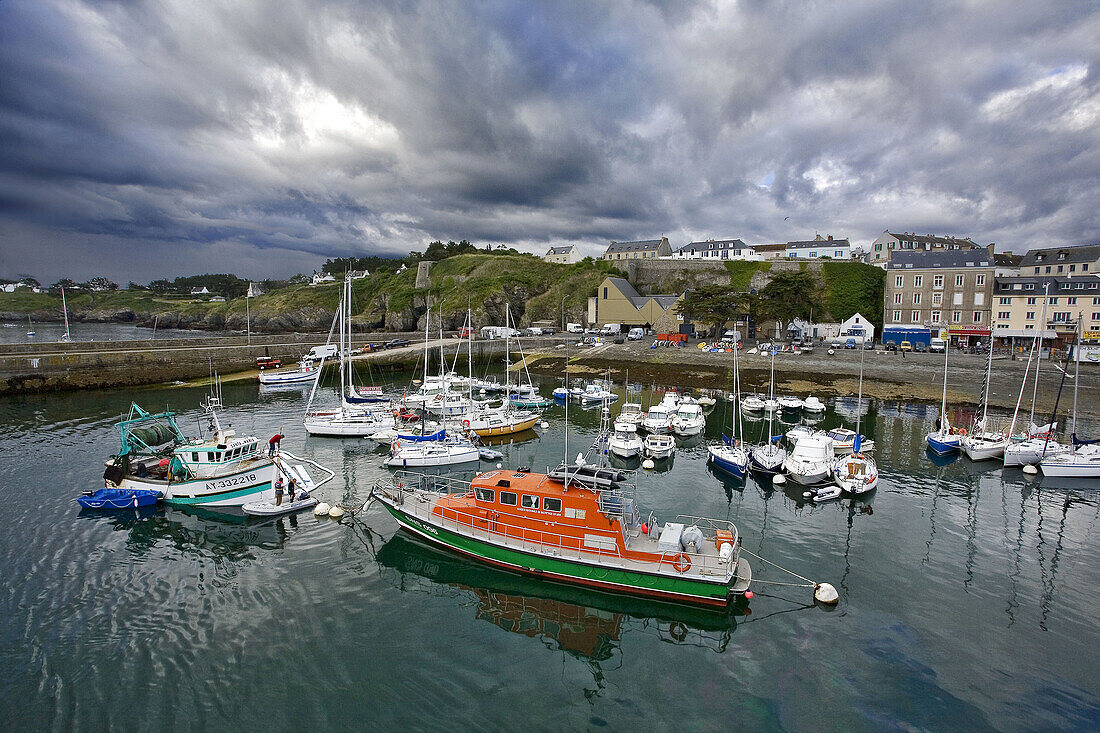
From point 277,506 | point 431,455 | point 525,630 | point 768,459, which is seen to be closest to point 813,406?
point 768,459

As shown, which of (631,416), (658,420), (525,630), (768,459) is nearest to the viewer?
(525,630)

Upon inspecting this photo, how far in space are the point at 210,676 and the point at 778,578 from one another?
16.6m

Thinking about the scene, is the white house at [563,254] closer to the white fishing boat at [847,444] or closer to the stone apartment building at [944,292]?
the stone apartment building at [944,292]

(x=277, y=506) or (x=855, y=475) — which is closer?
(x=277, y=506)

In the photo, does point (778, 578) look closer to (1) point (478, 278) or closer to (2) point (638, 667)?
(2) point (638, 667)

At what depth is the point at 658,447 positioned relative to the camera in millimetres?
29766

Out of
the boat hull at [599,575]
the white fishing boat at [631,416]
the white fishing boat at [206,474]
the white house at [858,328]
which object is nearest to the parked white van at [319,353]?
the white fishing boat at [206,474]

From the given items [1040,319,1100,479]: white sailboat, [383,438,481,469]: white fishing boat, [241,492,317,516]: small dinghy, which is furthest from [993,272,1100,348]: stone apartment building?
[241,492,317,516]: small dinghy

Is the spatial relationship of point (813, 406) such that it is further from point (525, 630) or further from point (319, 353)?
point (319, 353)

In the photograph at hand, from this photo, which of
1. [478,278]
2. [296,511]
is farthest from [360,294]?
[296,511]

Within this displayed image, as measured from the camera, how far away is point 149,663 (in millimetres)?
12531

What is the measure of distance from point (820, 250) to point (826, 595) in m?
98.0

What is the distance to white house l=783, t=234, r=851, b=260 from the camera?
9450 cm

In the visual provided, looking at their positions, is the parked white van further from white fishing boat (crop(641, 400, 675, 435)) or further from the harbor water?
white fishing boat (crop(641, 400, 675, 435))
